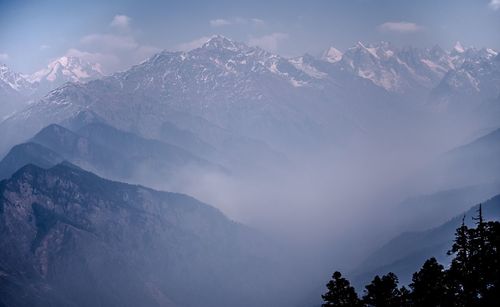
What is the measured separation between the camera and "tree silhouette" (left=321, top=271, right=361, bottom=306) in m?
63.5

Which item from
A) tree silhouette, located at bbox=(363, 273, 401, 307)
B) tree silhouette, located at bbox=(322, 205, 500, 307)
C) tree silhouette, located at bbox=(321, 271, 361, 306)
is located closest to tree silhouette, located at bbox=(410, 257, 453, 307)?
tree silhouette, located at bbox=(322, 205, 500, 307)

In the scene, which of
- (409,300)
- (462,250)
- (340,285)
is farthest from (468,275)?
(340,285)

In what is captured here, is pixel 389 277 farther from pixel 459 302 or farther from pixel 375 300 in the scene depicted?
pixel 459 302

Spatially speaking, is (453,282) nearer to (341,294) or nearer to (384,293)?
(384,293)

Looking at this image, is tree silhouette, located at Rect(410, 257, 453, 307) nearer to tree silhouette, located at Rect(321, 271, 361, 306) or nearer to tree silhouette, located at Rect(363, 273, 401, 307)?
tree silhouette, located at Rect(363, 273, 401, 307)

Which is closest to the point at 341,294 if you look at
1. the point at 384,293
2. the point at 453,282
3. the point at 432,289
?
the point at 384,293

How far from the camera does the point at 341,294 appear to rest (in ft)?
210

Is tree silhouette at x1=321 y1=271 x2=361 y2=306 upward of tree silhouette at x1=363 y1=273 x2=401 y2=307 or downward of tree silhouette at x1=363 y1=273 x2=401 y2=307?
downward

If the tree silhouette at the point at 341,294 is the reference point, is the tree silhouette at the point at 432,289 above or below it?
above

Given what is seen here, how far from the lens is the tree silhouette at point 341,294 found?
208ft

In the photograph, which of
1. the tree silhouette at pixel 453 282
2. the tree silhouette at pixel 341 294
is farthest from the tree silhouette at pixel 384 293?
the tree silhouette at pixel 341 294

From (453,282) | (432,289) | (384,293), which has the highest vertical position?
(453,282)

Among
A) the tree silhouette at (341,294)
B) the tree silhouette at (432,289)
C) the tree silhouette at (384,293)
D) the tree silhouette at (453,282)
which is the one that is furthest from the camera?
the tree silhouette at (384,293)

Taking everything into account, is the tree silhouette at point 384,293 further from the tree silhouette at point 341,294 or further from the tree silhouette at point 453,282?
the tree silhouette at point 341,294
